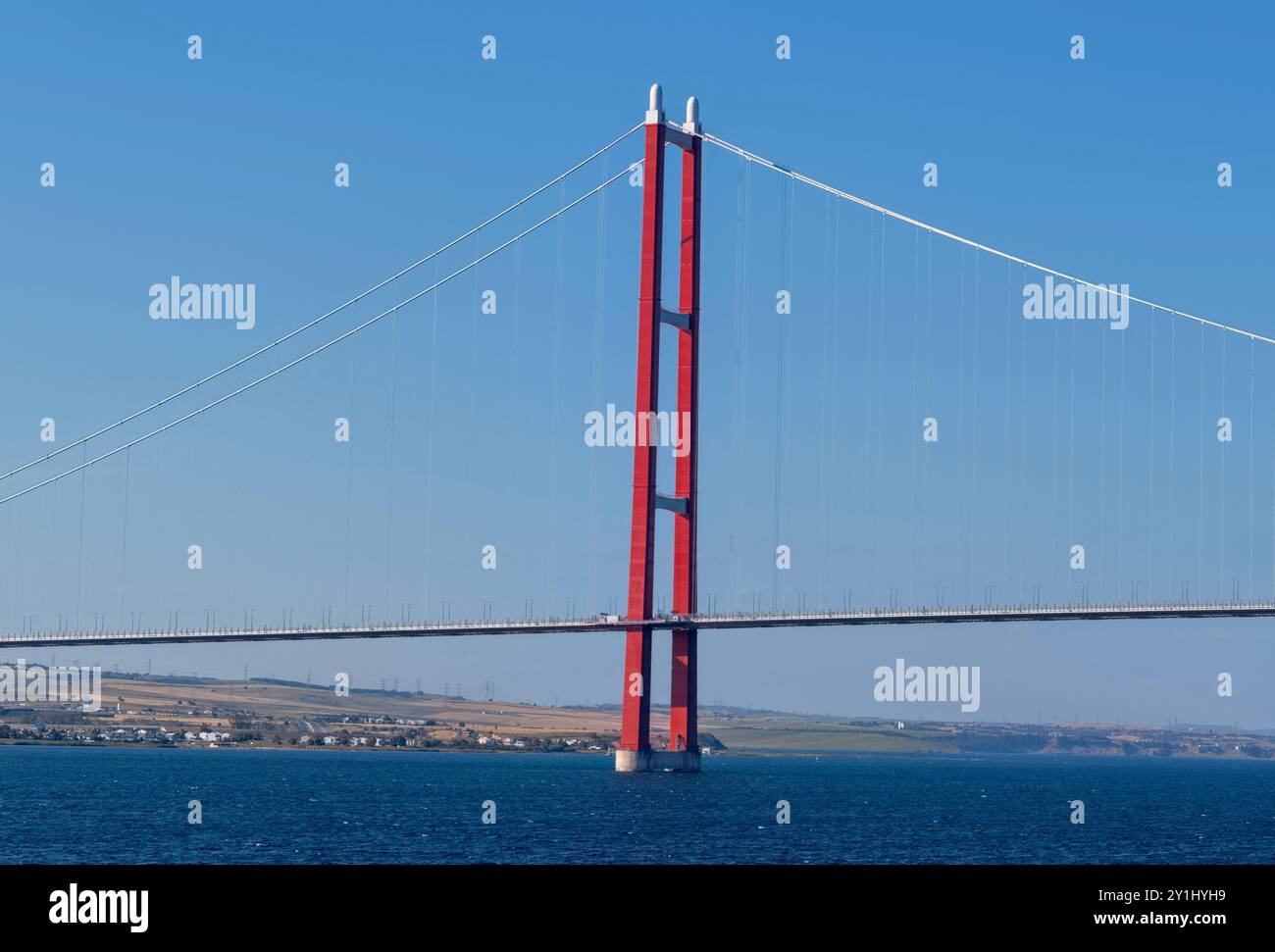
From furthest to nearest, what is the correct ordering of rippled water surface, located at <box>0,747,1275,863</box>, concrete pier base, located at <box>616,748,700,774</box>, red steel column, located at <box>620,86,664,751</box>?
concrete pier base, located at <box>616,748,700,774</box> → red steel column, located at <box>620,86,664,751</box> → rippled water surface, located at <box>0,747,1275,863</box>

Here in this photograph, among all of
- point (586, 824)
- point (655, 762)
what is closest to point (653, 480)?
A: point (655, 762)

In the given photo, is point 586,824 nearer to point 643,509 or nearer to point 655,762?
point 643,509

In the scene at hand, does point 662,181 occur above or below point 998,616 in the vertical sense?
above

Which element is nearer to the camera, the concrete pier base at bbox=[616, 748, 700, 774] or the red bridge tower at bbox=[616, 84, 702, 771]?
the red bridge tower at bbox=[616, 84, 702, 771]

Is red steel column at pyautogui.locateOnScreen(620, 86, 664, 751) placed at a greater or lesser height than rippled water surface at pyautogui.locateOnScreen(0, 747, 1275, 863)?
greater
